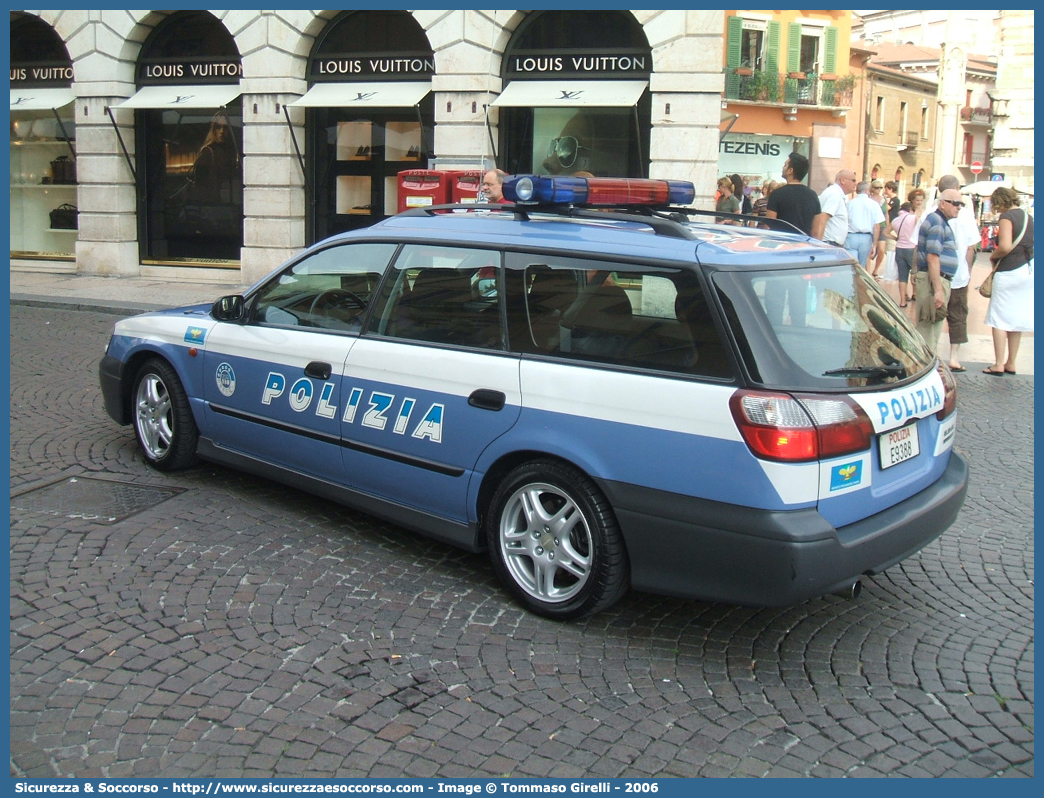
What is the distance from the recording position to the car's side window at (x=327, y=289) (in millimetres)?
5340

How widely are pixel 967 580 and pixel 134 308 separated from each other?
12203 millimetres

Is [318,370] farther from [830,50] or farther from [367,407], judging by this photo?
[830,50]

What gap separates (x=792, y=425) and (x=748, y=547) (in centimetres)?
46

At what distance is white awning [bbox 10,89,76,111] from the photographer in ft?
64.8

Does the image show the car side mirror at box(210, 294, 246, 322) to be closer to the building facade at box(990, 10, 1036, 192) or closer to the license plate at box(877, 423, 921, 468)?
the license plate at box(877, 423, 921, 468)

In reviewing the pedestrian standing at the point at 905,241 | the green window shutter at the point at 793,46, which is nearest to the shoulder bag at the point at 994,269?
the pedestrian standing at the point at 905,241

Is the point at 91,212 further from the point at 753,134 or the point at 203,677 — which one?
the point at 753,134

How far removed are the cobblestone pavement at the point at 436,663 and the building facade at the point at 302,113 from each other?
1177 centimetres

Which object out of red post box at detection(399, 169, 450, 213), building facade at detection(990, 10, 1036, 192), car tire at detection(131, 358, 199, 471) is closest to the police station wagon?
car tire at detection(131, 358, 199, 471)

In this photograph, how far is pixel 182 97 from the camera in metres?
18.9

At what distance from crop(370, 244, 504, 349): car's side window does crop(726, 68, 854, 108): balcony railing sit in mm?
33192

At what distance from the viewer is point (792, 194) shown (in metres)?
10.7

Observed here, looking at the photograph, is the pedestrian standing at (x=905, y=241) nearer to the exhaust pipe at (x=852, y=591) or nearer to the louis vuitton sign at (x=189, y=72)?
→ the exhaust pipe at (x=852, y=591)

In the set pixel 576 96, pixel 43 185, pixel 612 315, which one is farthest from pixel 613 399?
pixel 43 185
